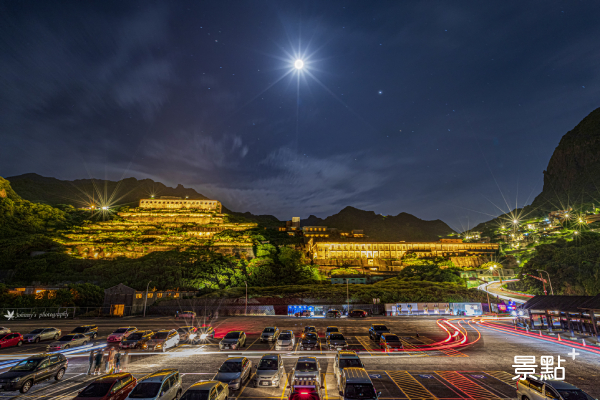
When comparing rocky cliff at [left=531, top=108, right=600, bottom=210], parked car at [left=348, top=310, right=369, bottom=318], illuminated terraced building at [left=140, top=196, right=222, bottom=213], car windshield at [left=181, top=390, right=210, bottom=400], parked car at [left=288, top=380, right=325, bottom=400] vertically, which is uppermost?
rocky cliff at [left=531, top=108, right=600, bottom=210]

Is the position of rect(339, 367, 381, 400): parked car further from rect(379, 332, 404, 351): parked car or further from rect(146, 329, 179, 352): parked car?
rect(146, 329, 179, 352): parked car

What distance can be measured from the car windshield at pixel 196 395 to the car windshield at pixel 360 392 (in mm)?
5558

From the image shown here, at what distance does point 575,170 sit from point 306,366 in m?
225

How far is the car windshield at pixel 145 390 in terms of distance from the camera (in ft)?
38.4

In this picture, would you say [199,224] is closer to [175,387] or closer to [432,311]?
[432,311]

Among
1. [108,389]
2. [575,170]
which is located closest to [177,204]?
[108,389]

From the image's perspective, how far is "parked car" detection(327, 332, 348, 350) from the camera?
24.3 m

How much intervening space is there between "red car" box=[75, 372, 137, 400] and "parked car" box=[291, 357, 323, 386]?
290 inches

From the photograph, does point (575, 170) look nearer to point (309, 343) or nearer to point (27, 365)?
point (309, 343)

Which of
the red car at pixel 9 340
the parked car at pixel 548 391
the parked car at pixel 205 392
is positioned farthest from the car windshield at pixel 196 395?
the red car at pixel 9 340

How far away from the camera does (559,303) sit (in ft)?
104

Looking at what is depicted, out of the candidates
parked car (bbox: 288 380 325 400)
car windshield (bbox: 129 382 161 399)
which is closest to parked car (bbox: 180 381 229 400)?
car windshield (bbox: 129 382 161 399)

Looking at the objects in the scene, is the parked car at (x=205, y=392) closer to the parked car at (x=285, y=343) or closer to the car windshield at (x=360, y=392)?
the car windshield at (x=360, y=392)

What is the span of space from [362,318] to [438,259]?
7067 cm
